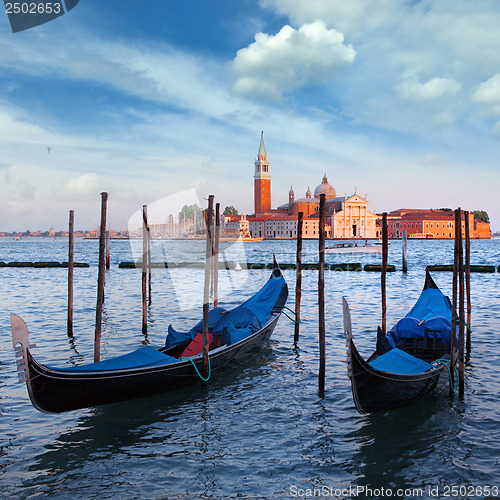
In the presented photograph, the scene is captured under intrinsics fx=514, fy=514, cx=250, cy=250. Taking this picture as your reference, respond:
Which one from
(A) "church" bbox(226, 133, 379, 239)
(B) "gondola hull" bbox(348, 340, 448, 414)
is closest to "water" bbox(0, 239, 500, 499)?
(B) "gondola hull" bbox(348, 340, 448, 414)

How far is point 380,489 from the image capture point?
4062 millimetres

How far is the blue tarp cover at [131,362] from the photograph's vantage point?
5.28m

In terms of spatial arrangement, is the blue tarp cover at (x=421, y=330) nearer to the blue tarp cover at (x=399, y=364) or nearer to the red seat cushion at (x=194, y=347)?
the blue tarp cover at (x=399, y=364)

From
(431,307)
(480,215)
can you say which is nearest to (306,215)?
(480,215)

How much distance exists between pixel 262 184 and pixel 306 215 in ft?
48.2

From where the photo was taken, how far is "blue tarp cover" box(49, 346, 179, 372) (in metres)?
5.28

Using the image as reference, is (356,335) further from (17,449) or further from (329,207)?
(329,207)

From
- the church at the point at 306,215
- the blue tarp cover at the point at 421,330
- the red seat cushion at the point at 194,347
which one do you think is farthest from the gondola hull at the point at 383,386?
the church at the point at 306,215

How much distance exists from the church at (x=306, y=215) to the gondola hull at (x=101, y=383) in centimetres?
8758

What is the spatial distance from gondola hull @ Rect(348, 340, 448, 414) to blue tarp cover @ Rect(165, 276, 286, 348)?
2.72 metres

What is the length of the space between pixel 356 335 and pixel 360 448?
502 cm

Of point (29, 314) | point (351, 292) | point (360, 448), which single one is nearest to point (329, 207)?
point (351, 292)
